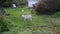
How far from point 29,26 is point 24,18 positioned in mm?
1876

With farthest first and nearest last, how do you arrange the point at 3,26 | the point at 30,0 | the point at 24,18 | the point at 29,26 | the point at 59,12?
the point at 30,0, the point at 59,12, the point at 24,18, the point at 29,26, the point at 3,26

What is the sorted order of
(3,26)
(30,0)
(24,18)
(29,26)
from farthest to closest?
(30,0)
(24,18)
(29,26)
(3,26)

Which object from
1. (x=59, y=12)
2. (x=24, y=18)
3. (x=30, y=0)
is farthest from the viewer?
(x=30, y=0)

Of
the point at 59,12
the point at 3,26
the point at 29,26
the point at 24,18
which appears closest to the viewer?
the point at 3,26

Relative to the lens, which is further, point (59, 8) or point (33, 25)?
point (59, 8)

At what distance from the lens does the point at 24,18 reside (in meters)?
13.5

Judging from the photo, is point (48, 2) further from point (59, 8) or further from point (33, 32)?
point (33, 32)

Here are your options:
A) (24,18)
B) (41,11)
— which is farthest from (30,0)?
(24,18)

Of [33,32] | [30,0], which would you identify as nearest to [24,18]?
[33,32]

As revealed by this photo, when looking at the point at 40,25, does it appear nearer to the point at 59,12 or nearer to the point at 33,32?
the point at 33,32

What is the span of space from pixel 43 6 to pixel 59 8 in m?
1.54

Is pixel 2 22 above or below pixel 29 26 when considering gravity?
above

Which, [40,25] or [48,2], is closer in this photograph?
[40,25]

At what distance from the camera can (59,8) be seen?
17328 mm
